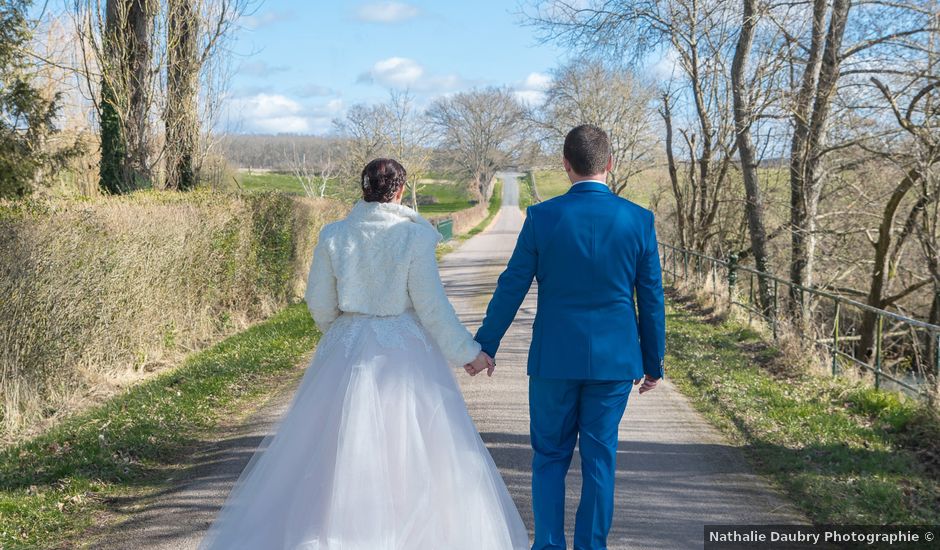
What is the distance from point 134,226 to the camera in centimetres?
981

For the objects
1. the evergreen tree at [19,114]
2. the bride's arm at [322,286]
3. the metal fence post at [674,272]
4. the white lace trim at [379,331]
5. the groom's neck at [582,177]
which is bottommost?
the metal fence post at [674,272]

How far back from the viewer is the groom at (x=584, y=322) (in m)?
4.29

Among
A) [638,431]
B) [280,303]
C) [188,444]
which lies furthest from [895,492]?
[280,303]

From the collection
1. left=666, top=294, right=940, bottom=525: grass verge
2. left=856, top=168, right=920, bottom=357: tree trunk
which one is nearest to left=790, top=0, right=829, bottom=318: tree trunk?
left=856, top=168, right=920, bottom=357: tree trunk

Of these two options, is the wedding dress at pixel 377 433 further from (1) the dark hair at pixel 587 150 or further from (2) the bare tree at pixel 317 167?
(2) the bare tree at pixel 317 167

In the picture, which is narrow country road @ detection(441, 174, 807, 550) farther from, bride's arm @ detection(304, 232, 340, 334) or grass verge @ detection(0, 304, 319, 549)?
grass verge @ detection(0, 304, 319, 549)

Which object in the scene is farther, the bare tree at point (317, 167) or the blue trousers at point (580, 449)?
the bare tree at point (317, 167)

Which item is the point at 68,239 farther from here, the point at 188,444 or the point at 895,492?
the point at 895,492

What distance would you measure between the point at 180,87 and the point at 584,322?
43.2ft

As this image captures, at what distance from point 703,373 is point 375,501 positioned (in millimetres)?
6750

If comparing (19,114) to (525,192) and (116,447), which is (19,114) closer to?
(116,447)

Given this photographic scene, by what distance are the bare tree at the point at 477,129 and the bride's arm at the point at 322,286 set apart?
278 ft

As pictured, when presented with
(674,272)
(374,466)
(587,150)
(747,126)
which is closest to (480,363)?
(374,466)

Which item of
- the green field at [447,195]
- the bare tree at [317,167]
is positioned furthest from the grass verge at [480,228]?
the bare tree at [317,167]
